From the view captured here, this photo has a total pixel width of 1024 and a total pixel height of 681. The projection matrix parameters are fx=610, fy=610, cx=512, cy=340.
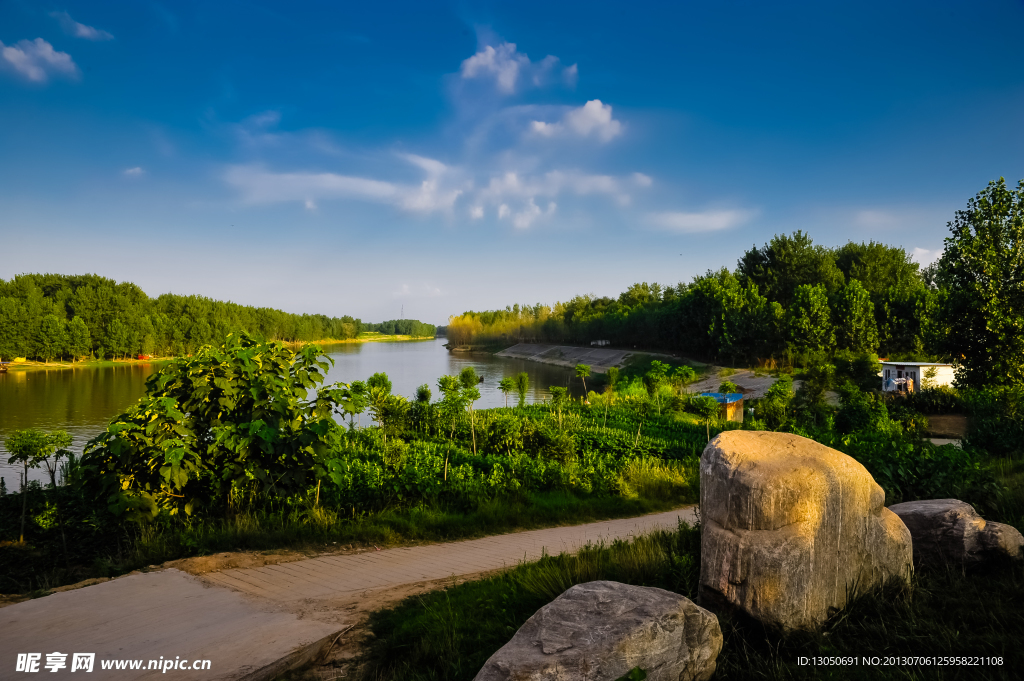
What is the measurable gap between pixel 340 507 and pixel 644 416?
14.8m

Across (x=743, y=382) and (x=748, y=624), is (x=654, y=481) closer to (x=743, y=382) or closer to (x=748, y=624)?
(x=748, y=624)

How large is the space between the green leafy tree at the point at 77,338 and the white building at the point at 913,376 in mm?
71425

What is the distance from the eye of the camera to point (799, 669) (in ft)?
12.0

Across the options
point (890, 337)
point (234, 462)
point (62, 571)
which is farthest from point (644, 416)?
point (890, 337)

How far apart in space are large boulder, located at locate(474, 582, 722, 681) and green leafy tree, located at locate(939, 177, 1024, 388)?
72.3 ft

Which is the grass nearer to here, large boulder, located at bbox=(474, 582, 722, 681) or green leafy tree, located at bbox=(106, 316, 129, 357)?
large boulder, located at bbox=(474, 582, 722, 681)

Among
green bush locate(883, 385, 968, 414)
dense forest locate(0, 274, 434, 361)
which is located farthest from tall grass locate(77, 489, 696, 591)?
dense forest locate(0, 274, 434, 361)

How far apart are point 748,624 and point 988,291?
71.3 feet

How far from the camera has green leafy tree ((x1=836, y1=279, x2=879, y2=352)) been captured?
45.8 metres

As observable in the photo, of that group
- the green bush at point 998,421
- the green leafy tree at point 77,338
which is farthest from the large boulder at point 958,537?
the green leafy tree at point 77,338

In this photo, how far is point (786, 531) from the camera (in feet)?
13.2

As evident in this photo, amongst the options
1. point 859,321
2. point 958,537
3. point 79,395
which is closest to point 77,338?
point 79,395

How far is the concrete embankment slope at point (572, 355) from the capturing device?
70.9 m

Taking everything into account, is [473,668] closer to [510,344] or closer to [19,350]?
[19,350]
